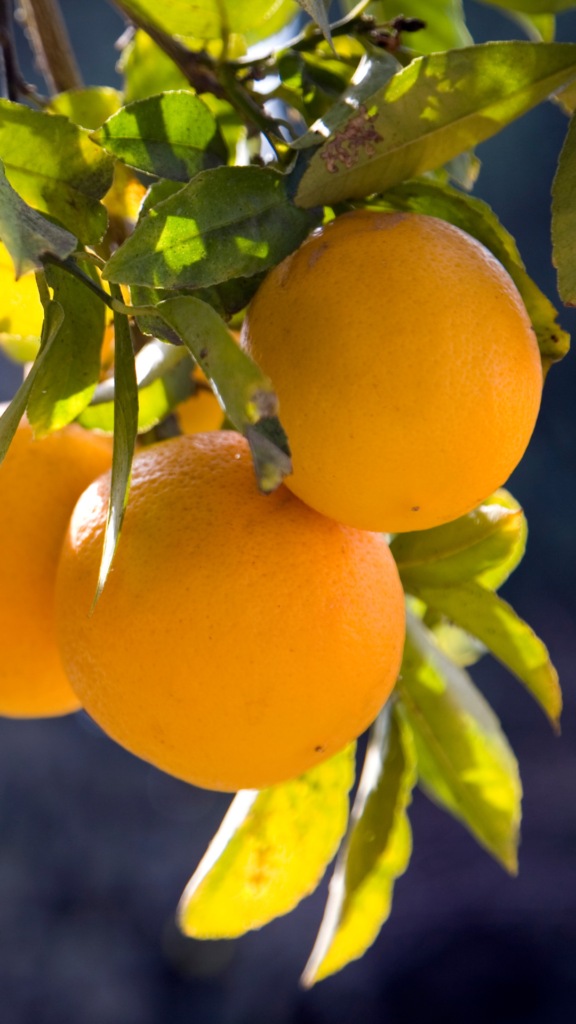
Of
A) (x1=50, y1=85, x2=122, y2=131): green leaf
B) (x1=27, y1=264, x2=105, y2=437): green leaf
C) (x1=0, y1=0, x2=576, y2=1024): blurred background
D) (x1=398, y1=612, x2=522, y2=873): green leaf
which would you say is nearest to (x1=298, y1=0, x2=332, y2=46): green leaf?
(x1=27, y1=264, x2=105, y2=437): green leaf

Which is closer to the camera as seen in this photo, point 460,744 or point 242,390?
point 242,390

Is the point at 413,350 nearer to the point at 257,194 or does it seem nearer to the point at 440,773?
the point at 257,194

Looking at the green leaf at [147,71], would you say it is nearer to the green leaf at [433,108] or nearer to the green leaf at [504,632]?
the green leaf at [433,108]

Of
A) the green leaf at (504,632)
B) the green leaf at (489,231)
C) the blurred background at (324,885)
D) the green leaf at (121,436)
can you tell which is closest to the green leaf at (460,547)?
Result: the green leaf at (504,632)

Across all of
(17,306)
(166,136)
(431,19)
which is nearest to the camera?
(166,136)

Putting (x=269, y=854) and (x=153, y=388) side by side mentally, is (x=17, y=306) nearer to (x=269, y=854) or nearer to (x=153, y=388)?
(x=153, y=388)

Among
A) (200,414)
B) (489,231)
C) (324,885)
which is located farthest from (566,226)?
(324,885)
